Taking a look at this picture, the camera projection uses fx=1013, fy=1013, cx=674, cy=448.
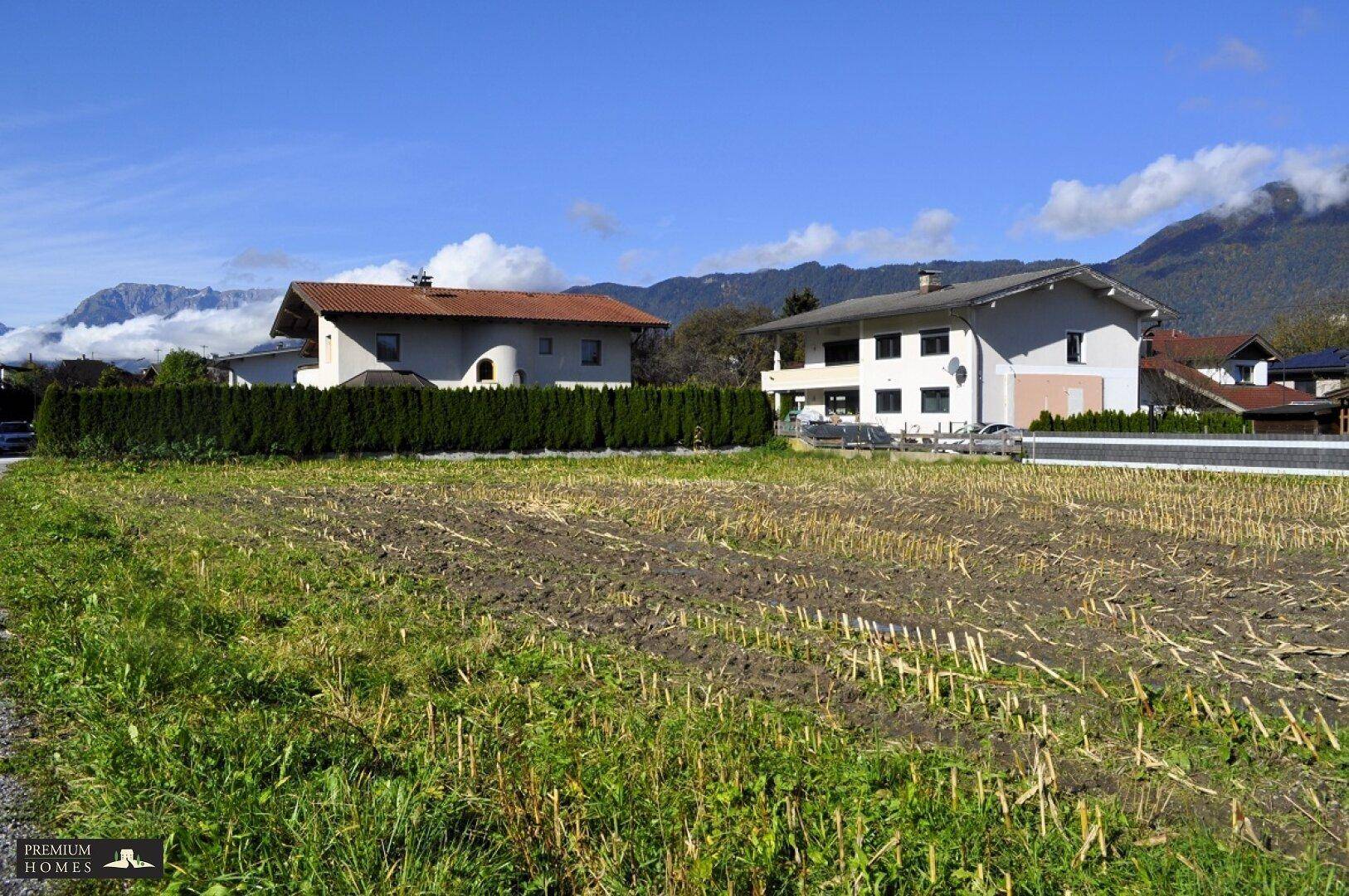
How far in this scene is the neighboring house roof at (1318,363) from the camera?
71.7 m

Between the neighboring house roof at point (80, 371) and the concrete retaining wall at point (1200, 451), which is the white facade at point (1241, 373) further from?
the neighboring house roof at point (80, 371)

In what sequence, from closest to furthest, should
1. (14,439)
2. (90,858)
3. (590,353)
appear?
(90,858)
(14,439)
(590,353)

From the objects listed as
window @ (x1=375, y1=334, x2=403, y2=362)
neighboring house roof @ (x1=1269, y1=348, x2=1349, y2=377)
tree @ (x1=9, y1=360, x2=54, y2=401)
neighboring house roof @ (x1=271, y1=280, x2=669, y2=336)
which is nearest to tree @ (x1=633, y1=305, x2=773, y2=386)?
neighboring house roof @ (x1=271, y1=280, x2=669, y2=336)

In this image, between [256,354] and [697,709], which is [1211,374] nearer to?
[256,354]

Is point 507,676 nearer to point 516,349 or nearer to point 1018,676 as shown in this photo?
point 1018,676

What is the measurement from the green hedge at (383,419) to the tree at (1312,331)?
2923 inches

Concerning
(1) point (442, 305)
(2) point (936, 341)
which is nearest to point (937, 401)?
(2) point (936, 341)

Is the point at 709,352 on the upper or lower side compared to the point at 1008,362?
upper

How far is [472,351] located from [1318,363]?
62.1 metres

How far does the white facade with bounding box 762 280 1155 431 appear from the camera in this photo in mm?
44125

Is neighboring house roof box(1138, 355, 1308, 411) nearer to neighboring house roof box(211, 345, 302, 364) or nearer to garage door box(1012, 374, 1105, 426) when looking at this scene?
garage door box(1012, 374, 1105, 426)

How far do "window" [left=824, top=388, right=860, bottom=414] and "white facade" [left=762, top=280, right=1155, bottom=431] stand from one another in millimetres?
1799

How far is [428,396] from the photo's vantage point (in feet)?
120

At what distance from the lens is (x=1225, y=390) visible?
65312 millimetres
